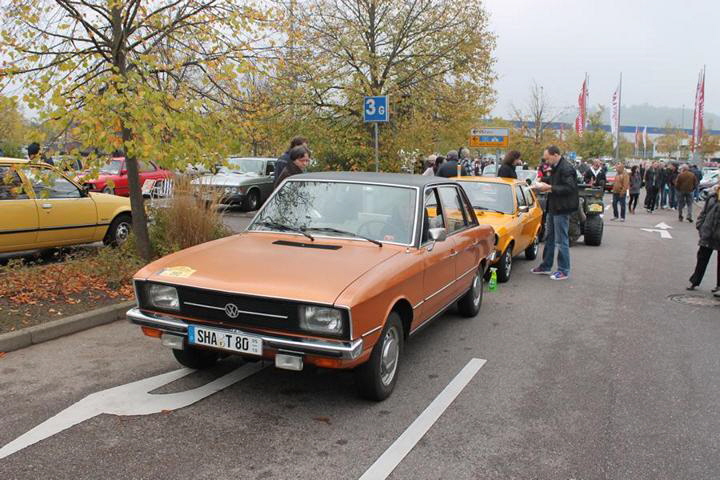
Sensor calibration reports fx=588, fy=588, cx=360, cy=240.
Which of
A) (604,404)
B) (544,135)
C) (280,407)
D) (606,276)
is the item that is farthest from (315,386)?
(544,135)

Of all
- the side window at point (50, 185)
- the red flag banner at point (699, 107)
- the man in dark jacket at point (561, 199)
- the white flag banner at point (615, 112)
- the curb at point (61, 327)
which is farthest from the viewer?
the white flag banner at point (615, 112)

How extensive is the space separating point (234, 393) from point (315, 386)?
0.63 metres

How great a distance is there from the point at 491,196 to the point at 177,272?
652cm

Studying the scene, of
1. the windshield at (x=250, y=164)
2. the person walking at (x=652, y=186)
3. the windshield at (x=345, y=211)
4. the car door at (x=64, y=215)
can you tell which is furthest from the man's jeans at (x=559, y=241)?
the person walking at (x=652, y=186)

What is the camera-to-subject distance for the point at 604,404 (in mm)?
4453

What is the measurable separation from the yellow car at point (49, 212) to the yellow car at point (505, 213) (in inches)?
230

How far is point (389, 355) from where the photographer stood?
4430 mm

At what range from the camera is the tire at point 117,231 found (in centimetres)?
986

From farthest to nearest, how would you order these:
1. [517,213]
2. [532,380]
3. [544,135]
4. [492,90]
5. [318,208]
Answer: [544,135], [492,90], [517,213], [318,208], [532,380]

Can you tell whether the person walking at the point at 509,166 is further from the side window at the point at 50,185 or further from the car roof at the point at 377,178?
the side window at the point at 50,185

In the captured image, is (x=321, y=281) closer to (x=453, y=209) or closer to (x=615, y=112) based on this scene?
(x=453, y=209)

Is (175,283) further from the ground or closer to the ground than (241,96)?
closer to the ground

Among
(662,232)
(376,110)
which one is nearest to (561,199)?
(376,110)

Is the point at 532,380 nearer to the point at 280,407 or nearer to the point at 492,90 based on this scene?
the point at 280,407
